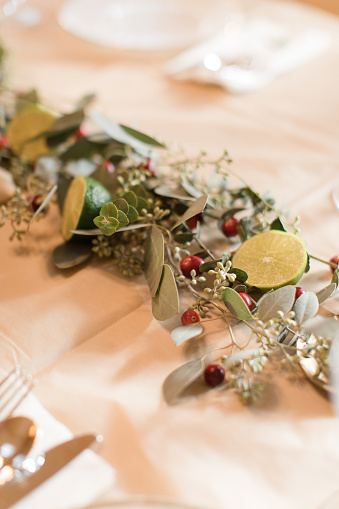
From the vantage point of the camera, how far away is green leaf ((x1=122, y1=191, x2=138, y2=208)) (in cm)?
67

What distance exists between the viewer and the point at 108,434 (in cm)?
50

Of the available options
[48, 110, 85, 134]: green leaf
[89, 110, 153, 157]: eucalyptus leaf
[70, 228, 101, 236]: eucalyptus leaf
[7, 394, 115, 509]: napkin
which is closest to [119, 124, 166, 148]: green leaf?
[89, 110, 153, 157]: eucalyptus leaf

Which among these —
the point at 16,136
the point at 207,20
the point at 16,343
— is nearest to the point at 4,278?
the point at 16,343

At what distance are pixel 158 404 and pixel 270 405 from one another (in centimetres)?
12

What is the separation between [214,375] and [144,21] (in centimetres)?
112

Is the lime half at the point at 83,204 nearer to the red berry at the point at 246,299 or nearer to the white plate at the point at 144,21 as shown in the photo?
the red berry at the point at 246,299

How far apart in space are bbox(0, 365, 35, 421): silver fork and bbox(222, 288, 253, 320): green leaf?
0.79ft

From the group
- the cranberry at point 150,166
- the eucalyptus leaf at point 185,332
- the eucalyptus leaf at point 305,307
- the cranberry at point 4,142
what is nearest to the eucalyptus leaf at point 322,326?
the eucalyptus leaf at point 305,307

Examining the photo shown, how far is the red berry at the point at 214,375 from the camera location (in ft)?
1.75

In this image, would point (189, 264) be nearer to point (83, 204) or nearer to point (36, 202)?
point (83, 204)

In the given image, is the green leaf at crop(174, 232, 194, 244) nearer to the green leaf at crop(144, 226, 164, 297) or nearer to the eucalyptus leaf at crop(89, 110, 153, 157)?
the green leaf at crop(144, 226, 164, 297)

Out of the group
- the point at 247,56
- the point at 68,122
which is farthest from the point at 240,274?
the point at 247,56

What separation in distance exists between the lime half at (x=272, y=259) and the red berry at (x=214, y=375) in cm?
12

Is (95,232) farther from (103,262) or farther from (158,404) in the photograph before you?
(158,404)
